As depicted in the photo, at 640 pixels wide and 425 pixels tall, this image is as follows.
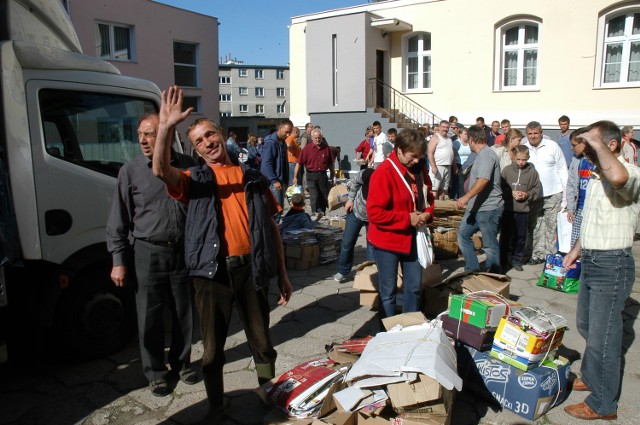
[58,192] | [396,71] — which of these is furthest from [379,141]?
[58,192]

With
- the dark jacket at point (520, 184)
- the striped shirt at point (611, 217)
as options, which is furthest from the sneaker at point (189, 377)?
the dark jacket at point (520, 184)

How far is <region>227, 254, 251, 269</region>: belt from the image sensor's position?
2976 millimetres

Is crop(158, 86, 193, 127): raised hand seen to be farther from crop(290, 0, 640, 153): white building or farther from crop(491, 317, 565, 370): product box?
crop(290, 0, 640, 153): white building

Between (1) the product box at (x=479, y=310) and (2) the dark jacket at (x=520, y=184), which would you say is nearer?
(1) the product box at (x=479, y=310)

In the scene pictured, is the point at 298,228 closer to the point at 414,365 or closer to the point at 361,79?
the point at 414,365

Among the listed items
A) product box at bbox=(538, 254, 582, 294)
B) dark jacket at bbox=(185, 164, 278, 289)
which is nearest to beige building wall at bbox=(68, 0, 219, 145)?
product box at bbox=(538, 254, 582, 294)

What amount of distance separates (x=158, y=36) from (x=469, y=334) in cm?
1962

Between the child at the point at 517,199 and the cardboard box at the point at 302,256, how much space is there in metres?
2.52

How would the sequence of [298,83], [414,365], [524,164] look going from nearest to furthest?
1. [414,365]
2. [524,164]
3. [298,83]

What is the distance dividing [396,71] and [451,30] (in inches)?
103

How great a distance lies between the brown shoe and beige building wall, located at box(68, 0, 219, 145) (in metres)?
16.2

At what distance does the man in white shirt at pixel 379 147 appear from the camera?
12.2 metres

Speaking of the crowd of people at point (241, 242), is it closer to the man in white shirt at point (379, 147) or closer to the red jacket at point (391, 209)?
the red jacket at point (391, 209)

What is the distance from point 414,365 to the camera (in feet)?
9.44
